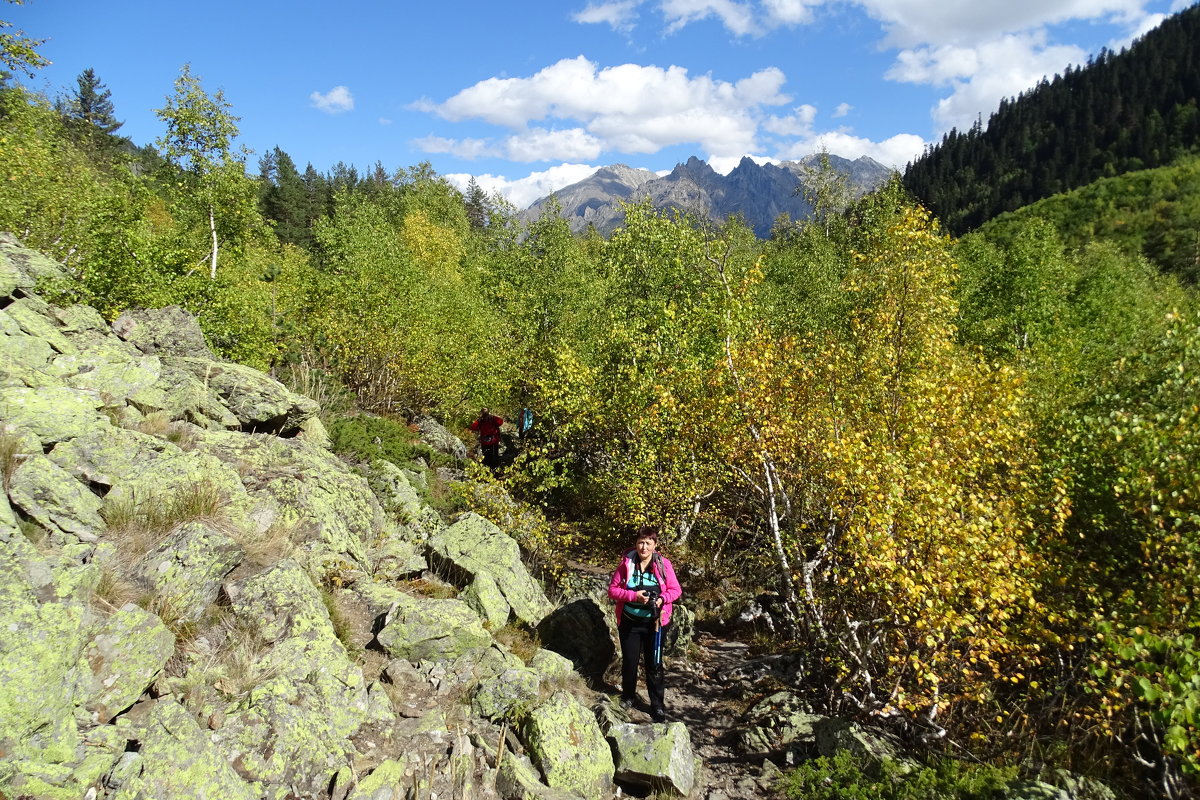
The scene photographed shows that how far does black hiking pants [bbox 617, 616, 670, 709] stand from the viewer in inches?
338

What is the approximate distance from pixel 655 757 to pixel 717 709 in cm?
298

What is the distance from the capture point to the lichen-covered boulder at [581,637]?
33.6 ft

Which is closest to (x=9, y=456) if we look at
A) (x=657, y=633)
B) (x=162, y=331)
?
(x=162, y=331)

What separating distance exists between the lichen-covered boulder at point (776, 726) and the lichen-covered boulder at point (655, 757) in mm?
1241

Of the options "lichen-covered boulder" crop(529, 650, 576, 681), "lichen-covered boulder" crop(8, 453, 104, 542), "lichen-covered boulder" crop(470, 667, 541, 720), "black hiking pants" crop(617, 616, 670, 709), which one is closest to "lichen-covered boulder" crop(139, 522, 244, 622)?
"lichen-covered boulder" crop(8, 453, 104, 542)

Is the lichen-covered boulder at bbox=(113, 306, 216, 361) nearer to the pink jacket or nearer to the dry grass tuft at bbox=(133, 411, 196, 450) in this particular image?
the dry grass tuft at bbox=(133, 411, 196, 450)

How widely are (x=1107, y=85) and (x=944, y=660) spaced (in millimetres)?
183860

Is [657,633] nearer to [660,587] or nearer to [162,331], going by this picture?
[660,587]

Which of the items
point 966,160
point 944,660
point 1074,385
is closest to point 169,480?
point 944,660

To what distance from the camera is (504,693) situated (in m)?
7.46

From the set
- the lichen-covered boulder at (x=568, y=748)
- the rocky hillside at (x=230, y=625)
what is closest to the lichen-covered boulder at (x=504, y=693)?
the rocky hillside at (x=230, y=625)

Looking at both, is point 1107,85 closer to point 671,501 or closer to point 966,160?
point 966,160

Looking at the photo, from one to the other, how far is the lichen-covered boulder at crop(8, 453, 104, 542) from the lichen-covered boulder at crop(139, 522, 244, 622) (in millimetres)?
683

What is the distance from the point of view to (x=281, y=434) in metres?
12.2
